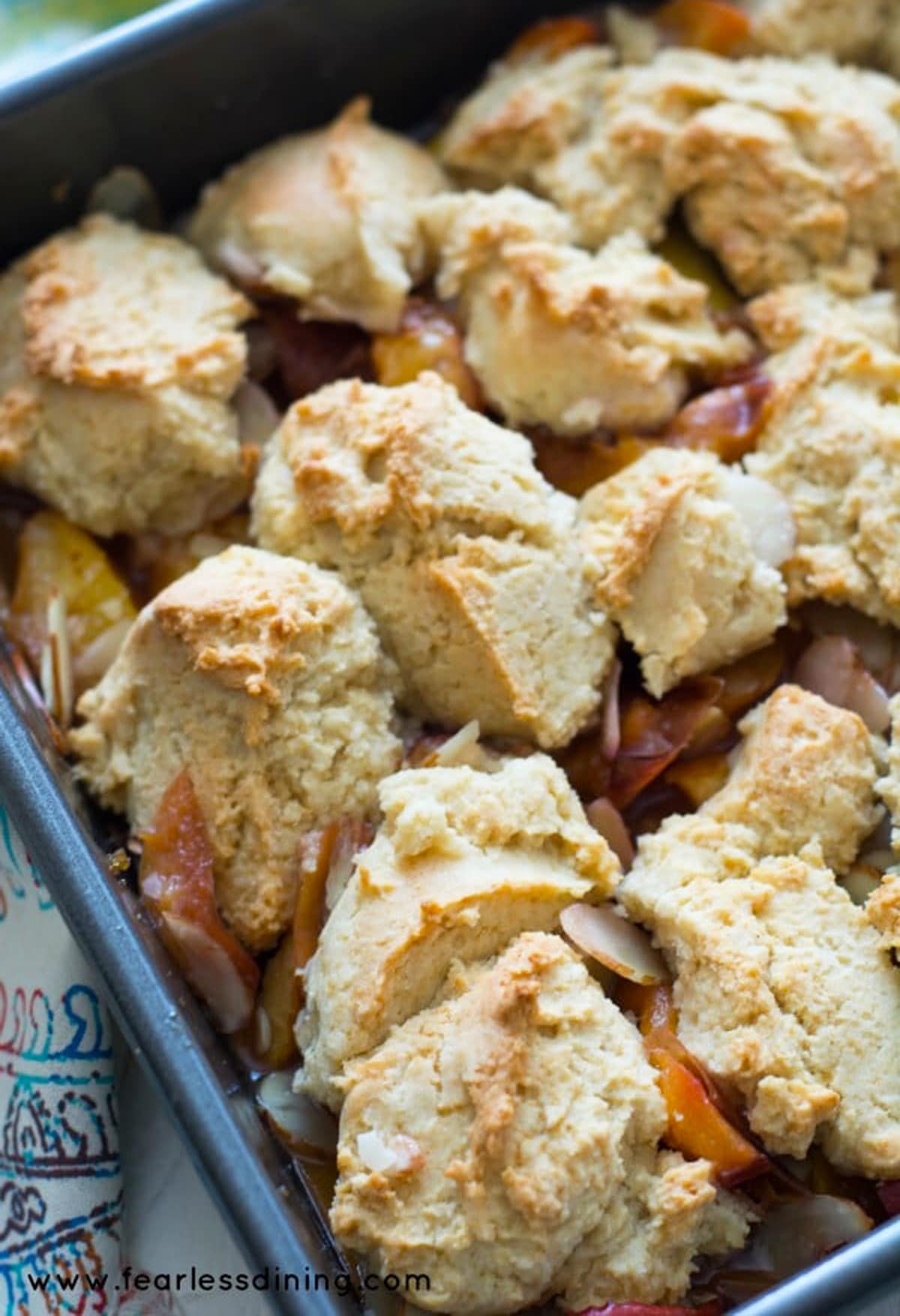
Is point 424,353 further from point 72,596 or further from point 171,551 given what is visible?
point 72,596

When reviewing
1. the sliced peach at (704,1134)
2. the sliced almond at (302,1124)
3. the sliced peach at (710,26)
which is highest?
the sliced peach at (710,26)

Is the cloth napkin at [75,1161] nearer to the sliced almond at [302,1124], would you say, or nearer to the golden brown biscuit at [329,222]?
the sliced almond at [302,1124]

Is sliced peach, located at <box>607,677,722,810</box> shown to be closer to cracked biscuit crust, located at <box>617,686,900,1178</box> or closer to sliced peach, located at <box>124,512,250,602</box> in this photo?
cracked biscuit crust, located at <box>617,686,900,1178</box>

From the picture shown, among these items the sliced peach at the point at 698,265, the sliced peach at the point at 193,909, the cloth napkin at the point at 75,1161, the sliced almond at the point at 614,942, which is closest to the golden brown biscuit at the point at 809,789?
the sliced almond at the point at 614,942

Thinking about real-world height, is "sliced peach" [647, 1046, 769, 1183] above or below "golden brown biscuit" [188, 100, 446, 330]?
below

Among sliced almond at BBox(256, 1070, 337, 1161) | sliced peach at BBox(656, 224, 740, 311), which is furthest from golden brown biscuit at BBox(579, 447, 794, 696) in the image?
sliced almond at BBox(256, 1070, 337, 1161)

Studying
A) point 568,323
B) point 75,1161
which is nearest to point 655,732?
point 568,323

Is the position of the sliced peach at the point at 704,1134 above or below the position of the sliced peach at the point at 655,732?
below

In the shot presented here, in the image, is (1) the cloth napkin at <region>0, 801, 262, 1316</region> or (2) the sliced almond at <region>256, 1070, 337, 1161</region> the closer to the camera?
(2) the sliced almond at <region>256, 1070, 337, 1161</region>
